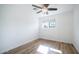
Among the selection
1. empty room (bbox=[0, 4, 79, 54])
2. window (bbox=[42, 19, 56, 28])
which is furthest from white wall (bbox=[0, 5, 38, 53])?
window (bbox=[42, 19, 56, 28])

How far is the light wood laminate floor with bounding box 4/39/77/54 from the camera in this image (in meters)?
1.36

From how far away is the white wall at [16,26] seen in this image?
133cm

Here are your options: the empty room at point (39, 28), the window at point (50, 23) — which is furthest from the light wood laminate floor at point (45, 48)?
the window at point (50, 23)

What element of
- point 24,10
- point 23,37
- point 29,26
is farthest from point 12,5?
point 23,37

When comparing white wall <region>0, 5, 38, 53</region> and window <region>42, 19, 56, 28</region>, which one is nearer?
white wall <region>0, 5, 38, 53</region>

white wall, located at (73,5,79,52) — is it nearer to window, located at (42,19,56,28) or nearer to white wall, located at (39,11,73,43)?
white wall, located at (39,11,73,43)

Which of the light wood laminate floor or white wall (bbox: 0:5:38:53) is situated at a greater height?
white wall (bbox: 0:5:38:53)

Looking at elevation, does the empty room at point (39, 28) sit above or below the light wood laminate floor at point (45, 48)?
above

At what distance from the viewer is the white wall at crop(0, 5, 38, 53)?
52.2 inches

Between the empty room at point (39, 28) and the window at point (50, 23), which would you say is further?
the window at point (50, 23)

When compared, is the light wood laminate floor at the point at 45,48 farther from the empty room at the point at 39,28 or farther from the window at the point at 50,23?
the window at the point at 50,23

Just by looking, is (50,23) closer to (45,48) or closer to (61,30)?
(61,30)
